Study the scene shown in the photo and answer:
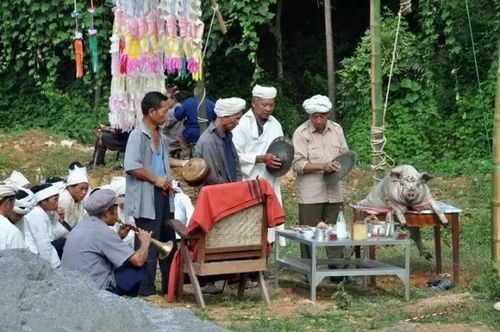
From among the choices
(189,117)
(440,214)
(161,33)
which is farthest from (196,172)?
(189,117)

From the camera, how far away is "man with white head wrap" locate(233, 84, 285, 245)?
968 cm

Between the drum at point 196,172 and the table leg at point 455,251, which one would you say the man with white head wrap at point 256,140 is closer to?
the drum at point 196,172

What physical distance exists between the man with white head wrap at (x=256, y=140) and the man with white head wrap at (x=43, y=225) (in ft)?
5.86

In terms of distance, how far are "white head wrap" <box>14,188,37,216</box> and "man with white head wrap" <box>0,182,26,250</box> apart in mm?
188

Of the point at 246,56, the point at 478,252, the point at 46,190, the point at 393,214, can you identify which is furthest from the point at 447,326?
the point at 246,56

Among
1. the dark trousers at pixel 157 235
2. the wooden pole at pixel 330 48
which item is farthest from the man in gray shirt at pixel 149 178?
the wooden pole at pixel 330 48

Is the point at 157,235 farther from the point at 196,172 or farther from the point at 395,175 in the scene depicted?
the point at 395,175

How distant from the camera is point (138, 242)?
8.90 m

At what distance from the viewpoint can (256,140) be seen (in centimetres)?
980

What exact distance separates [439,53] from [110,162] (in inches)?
216

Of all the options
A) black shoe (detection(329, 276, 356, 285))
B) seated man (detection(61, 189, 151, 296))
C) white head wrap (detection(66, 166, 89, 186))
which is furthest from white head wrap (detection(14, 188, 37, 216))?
black shoe (detection(329, 276, 356, 285))

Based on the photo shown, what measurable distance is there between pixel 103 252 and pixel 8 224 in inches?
27.5

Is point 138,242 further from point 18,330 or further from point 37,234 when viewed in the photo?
point 18,330

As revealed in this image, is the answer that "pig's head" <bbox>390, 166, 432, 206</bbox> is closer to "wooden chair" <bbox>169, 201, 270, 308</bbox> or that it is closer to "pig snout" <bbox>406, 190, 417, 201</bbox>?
"pig snout" <bbox>406, 190, 417, 201</bbox>
